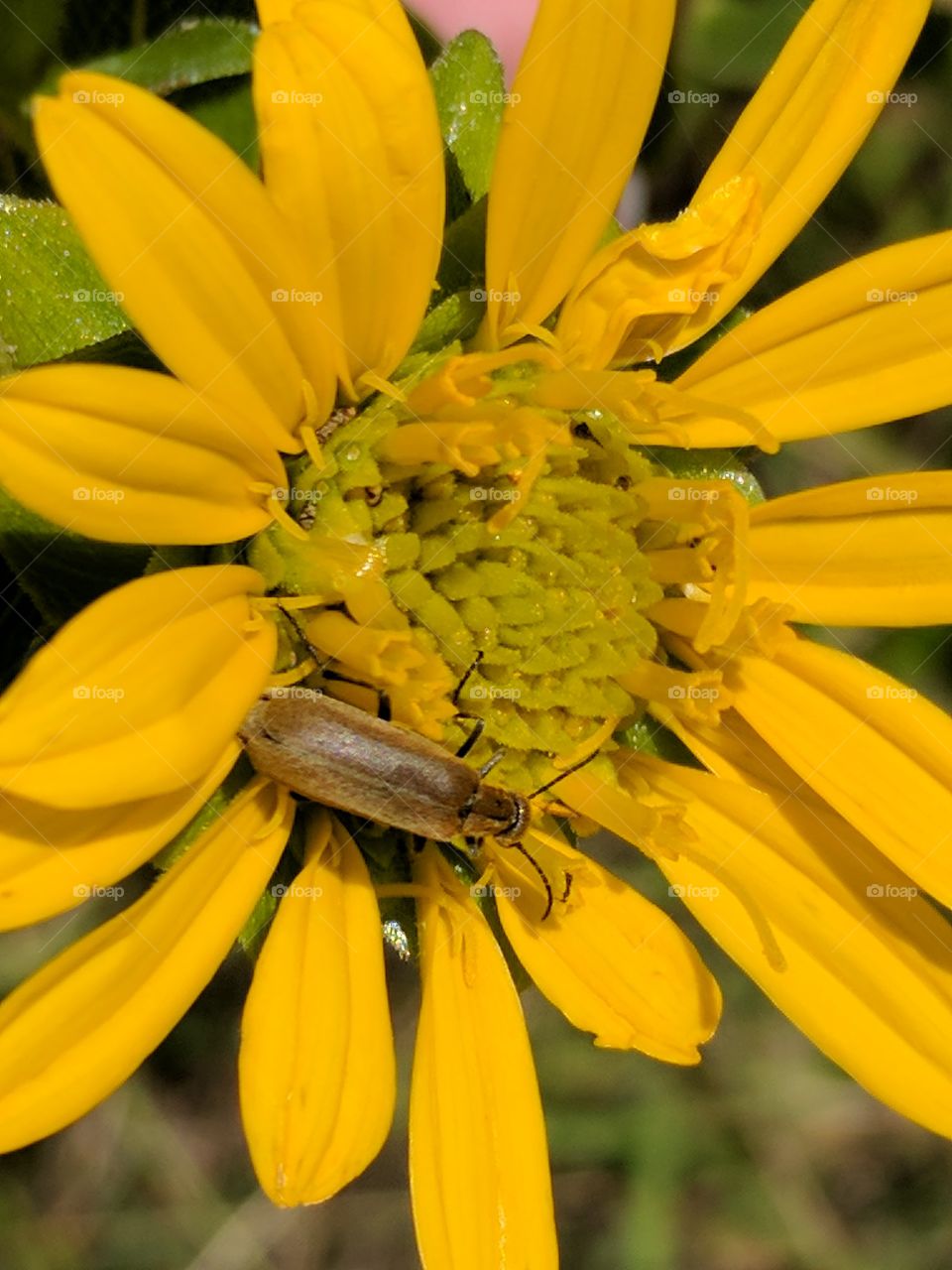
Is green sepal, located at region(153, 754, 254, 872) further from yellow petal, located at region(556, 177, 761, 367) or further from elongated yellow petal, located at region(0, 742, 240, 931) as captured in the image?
yellow petal, located at region(556, 177, 761, 367)

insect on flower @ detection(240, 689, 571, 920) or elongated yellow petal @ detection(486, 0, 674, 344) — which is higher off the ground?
elongated yellow petal @ detection(486, 0, 674, 344)

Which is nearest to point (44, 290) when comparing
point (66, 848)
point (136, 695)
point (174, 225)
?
point (174, 225)

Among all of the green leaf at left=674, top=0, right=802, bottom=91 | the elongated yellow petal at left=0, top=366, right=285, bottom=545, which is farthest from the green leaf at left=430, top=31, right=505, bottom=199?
the green leaf at left=674, top=0, right=802, bottom=91

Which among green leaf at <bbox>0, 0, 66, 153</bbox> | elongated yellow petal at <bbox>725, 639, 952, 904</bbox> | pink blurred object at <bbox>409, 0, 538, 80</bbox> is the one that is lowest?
elongated yellow petal at <bbox>725, 639, 952, 904</bbox>

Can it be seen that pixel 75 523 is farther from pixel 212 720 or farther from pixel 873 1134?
pixel 873 1134

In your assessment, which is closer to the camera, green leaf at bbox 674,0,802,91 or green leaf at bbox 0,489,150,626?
green leaf at bbox 0,489,150,626

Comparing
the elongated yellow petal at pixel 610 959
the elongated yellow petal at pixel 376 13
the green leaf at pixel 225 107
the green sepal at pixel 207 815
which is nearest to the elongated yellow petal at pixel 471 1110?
the elongated yellow petal at pixel 610 959

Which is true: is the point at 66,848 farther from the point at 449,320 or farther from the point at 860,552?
the point at 860,552
